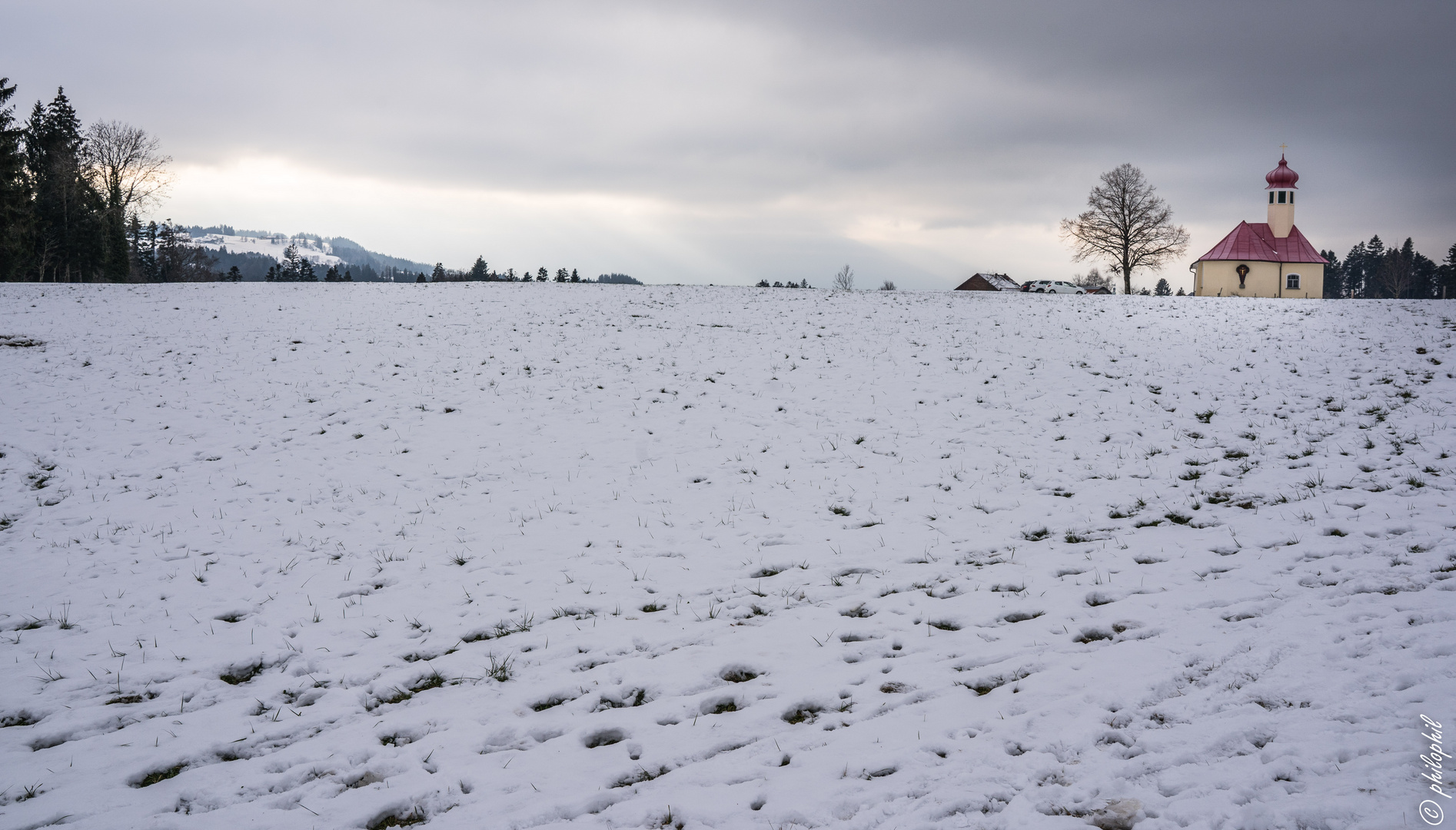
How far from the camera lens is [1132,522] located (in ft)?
26.0

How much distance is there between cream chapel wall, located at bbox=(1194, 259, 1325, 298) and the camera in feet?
144

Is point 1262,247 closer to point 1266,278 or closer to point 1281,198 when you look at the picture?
point 1266,278

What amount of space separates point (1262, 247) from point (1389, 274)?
68627 mm

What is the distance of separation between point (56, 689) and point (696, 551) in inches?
228

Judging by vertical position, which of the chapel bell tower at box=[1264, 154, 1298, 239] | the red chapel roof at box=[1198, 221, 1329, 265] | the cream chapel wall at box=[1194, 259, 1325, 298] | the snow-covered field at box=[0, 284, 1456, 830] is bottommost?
the snow-covered field at box=[0, 284, 1456, 830]

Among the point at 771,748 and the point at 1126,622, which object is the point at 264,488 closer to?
the point at 771,748

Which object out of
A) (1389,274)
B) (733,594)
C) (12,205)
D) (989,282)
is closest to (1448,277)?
(1389,274)

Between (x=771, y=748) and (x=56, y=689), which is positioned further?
(x=56, y=689)

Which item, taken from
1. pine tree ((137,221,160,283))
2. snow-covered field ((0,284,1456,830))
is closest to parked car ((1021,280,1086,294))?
snow-covered field ((0,284,1456,830))

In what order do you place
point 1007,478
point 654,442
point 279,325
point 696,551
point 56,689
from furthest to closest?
point 279,325 < point 654,442 < point 1007,478 < point 696,551 < point 56,689

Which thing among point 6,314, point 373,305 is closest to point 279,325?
point 373,305

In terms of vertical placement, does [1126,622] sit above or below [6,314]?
below

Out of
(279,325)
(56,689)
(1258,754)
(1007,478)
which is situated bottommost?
(56,689)

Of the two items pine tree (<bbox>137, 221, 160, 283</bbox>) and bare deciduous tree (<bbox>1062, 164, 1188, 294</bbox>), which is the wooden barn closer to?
bare deciduous tree (<bbox>1062, 164, 1188, 294</bbox>)
